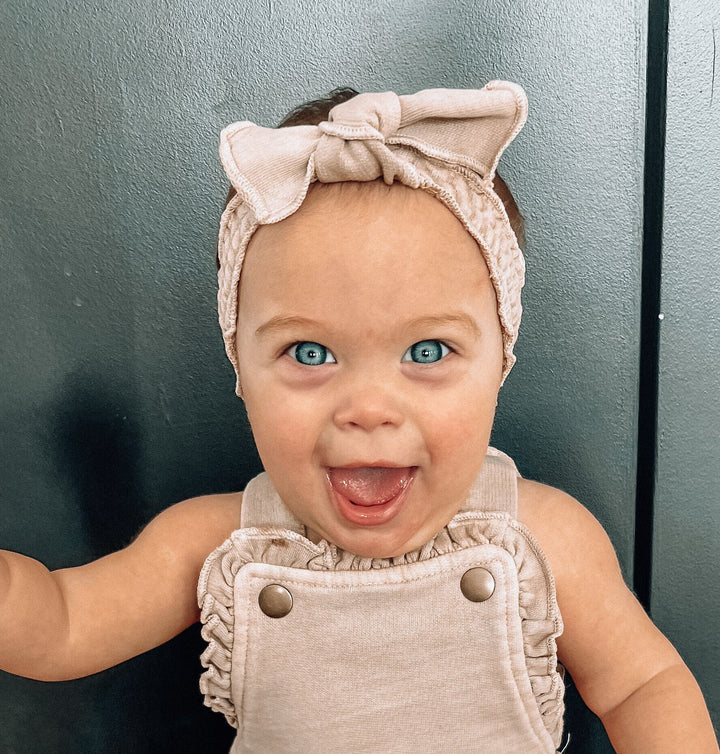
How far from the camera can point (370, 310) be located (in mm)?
805

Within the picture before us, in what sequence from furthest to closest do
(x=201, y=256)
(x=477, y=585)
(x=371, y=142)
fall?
(x=201, y=256)
(x=477, y=585)
(x=371, y=142)

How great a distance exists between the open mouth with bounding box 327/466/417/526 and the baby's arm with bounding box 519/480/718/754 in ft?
0.68

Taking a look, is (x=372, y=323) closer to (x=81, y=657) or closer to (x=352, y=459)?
(x=352, y=459)

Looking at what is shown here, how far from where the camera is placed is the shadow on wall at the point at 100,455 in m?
1.13

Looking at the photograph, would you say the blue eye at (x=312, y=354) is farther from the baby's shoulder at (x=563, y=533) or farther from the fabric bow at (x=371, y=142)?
the baby's shoulder at (x=563, y=533)

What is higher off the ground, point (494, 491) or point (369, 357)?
point (369, 357)

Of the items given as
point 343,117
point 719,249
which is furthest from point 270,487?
point 719,249

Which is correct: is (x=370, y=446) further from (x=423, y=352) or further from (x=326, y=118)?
(x=326, y=118)

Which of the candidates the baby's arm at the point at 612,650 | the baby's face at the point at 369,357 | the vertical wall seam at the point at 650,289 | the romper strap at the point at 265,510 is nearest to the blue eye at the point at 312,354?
the baby's face at the point at 369,357

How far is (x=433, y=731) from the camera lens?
96 centimetres

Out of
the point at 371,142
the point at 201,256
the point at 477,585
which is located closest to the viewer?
the point at 371,142

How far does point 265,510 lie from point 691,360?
2.00ft

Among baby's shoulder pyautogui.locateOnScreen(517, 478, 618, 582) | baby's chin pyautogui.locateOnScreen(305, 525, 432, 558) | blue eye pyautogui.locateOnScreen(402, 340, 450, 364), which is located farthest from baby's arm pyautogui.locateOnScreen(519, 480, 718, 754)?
blue eye pyautogui.locateOnScreen(402, 340, 450, 364)

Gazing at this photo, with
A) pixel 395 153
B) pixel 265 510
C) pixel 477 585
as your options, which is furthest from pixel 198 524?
pixel 395 153
